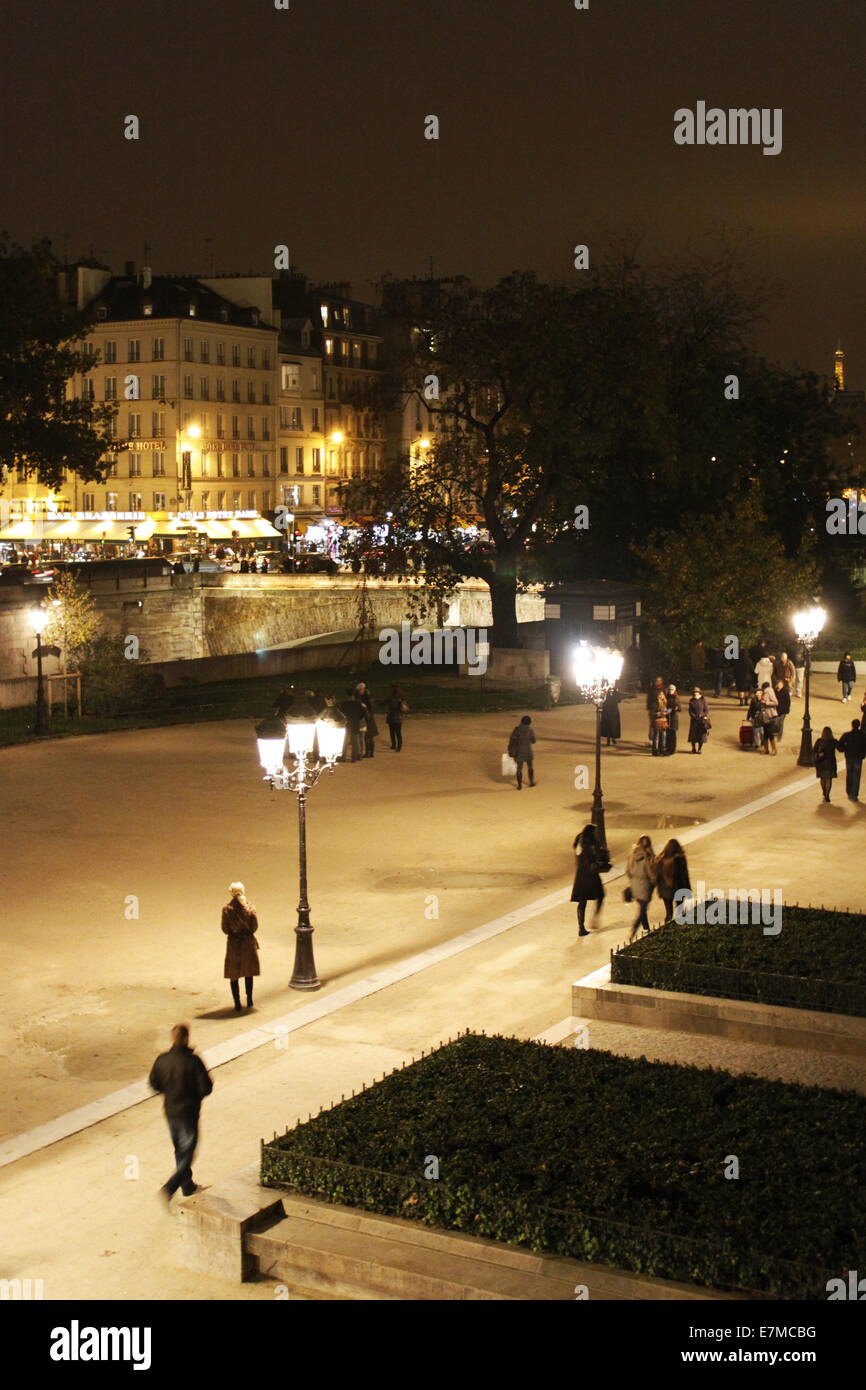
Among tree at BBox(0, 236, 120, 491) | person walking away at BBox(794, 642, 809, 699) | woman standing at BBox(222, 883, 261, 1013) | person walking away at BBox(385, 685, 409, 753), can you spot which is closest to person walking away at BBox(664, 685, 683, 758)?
person walking away at BBox(385, 685, 409, 753)

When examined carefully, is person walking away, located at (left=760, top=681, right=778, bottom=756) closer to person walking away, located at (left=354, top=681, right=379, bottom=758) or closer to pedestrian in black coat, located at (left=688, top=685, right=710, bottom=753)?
pedestrian in black coat, located at (left=688, top=685, right=710, bottom=753)

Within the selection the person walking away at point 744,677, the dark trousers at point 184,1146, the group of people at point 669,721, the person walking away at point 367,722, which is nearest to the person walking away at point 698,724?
the group of people at point 669,721

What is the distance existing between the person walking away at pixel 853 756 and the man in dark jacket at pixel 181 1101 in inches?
670

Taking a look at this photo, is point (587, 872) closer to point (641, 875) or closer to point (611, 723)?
point (641, 875)

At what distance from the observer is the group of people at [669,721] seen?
30.8 meters

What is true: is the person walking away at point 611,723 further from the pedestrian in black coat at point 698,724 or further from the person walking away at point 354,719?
the person walking away at point 354,719

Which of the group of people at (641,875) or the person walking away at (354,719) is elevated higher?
the person walking away at (354,719)

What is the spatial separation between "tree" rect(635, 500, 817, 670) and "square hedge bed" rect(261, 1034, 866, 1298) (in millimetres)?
28645

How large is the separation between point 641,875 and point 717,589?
23.3 metres

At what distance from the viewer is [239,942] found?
15.6m

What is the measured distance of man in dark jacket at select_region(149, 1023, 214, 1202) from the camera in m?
11.3

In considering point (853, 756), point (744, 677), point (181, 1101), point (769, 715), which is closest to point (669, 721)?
point (769, 715)
